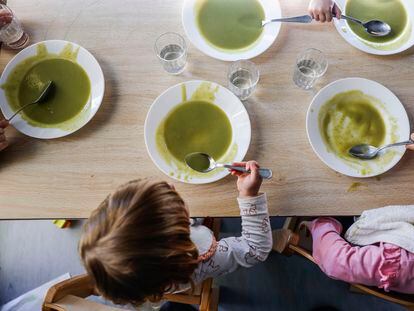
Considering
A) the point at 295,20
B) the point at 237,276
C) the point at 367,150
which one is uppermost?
the point at 295,20

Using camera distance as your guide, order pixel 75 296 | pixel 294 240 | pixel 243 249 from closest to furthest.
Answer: pixel 75 296
pixel 243 249
pixel 294 240

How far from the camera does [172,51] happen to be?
3.82ft

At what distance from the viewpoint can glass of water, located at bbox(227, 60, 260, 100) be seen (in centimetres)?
110

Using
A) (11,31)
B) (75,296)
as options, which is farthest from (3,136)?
(75,296)

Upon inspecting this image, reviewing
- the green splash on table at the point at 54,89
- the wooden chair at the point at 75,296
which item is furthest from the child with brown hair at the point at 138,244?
the green splash on table at the point at 54,89

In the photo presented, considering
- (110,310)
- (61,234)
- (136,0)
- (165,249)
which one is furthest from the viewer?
(61,234)

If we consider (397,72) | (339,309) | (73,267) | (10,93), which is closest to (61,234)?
(73,267)

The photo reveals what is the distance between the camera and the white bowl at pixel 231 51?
1.13 meters

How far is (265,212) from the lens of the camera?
1.01m

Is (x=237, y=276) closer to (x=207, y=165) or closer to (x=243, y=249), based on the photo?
(x=243, y=249)

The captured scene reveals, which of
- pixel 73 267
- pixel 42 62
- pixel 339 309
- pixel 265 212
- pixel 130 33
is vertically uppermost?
pixel 130 33

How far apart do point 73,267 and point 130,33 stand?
3.64 feet

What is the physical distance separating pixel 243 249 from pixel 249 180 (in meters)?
0.23

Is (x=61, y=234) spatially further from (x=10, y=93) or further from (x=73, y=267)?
(x=10, y=93)
